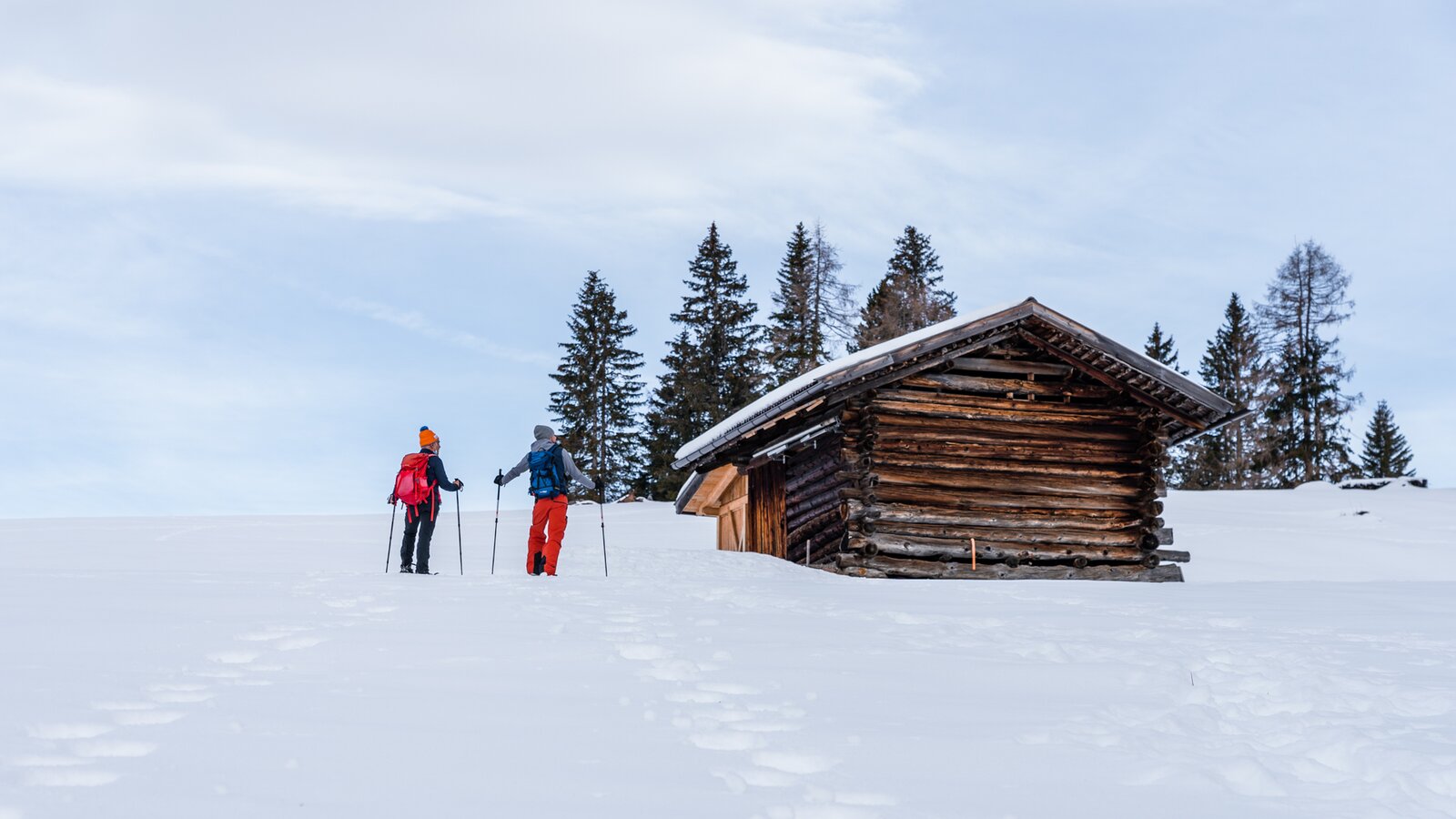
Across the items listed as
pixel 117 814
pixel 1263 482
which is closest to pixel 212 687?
pixel 117 814

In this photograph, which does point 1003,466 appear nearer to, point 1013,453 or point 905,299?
point 1013,453

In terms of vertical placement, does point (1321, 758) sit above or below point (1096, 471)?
below

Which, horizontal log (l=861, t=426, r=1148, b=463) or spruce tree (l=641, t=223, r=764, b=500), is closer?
horizontal log (l=861, t=426, r=1148, b=463)

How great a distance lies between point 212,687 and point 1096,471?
45.9 feet

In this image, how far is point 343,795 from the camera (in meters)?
4.54

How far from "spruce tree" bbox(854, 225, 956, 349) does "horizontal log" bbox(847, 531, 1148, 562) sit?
2050 cm

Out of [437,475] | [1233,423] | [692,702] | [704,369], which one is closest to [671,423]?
[704,369]

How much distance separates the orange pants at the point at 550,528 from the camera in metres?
12.9

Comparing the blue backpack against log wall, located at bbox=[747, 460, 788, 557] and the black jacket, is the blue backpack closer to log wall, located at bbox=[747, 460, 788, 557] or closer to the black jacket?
the black jacket

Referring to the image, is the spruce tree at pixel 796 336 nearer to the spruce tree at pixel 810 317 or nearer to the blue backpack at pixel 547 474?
the spruce tree at pixel 810 317

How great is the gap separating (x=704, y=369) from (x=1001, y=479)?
29101 mm

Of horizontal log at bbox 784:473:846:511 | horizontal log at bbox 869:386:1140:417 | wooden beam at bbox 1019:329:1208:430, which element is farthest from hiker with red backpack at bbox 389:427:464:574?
wooden beam at bbox 1019:329:1208:430

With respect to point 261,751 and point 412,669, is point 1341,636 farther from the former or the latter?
point 261,751

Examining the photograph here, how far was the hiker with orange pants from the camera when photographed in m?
13.0
